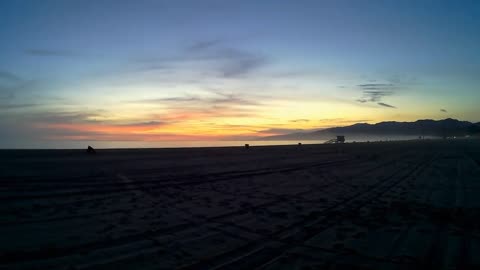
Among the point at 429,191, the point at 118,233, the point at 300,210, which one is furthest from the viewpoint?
the point at 429,191

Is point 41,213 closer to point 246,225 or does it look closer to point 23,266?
point 23,266

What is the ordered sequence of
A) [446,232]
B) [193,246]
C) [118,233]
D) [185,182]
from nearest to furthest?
[193,246] < [118,233] < [446,232] < [185,182]

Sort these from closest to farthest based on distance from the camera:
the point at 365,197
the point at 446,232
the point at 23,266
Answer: the point at 23,266 < the point at 446,232 < the point at 365,197

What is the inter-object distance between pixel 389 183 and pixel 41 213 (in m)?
13.0

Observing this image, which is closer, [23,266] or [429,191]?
[23,266]

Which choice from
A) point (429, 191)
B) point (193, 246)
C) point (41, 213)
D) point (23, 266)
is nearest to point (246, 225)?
point (193, 246)

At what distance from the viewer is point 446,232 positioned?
Answer: 725 cm

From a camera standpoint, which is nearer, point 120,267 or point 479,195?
point 120,267

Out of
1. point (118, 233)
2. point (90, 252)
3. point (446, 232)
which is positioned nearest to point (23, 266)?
point (90, 252)

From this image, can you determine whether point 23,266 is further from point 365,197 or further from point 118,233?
point 365,197

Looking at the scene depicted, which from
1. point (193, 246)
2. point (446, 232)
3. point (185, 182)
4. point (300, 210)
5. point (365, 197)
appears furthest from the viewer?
point (185, 182)

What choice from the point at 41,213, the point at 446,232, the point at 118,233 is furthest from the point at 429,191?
the point at 41,213

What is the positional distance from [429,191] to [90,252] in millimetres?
11908

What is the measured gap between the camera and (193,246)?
6062mm
